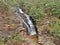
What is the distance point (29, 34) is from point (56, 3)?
2621 millimetres

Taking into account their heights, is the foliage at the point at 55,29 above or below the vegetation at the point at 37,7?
below

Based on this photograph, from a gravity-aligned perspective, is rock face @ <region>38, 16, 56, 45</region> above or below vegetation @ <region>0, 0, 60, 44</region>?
below

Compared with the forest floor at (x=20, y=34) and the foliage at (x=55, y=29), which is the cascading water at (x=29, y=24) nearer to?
the forest floor at (x=20, y=34)

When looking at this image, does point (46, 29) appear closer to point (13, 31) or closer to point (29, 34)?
point (29, 34)

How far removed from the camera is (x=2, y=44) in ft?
28.3

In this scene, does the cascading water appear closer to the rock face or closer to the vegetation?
Result: the vegetation

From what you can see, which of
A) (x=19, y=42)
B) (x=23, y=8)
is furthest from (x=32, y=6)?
(x=19, y=42)

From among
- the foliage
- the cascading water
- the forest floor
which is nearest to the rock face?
the forest floor

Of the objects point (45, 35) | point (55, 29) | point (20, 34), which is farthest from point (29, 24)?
point (55, 29)

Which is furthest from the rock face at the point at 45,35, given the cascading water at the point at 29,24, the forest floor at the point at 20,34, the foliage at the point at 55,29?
the cascading water at the point at 29,24

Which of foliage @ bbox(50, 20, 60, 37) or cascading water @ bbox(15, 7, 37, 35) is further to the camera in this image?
cascading water @ bbox(15, 7, 37, 35)

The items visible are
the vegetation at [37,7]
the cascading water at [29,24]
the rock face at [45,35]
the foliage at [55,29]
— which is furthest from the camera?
the vegetation at [37,7]

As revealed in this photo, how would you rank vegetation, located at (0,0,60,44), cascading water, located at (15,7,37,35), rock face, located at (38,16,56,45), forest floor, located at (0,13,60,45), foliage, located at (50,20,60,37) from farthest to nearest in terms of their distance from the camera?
vegetation, located at (0,0,60,44) < cascading water, located at (15,7,37,35) < foliage, located at (50,20,60,37) < rock face, located at (38,16,56,45) < forest floor, located at (0,13,60,45)

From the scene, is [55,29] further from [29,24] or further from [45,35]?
[29,24]
